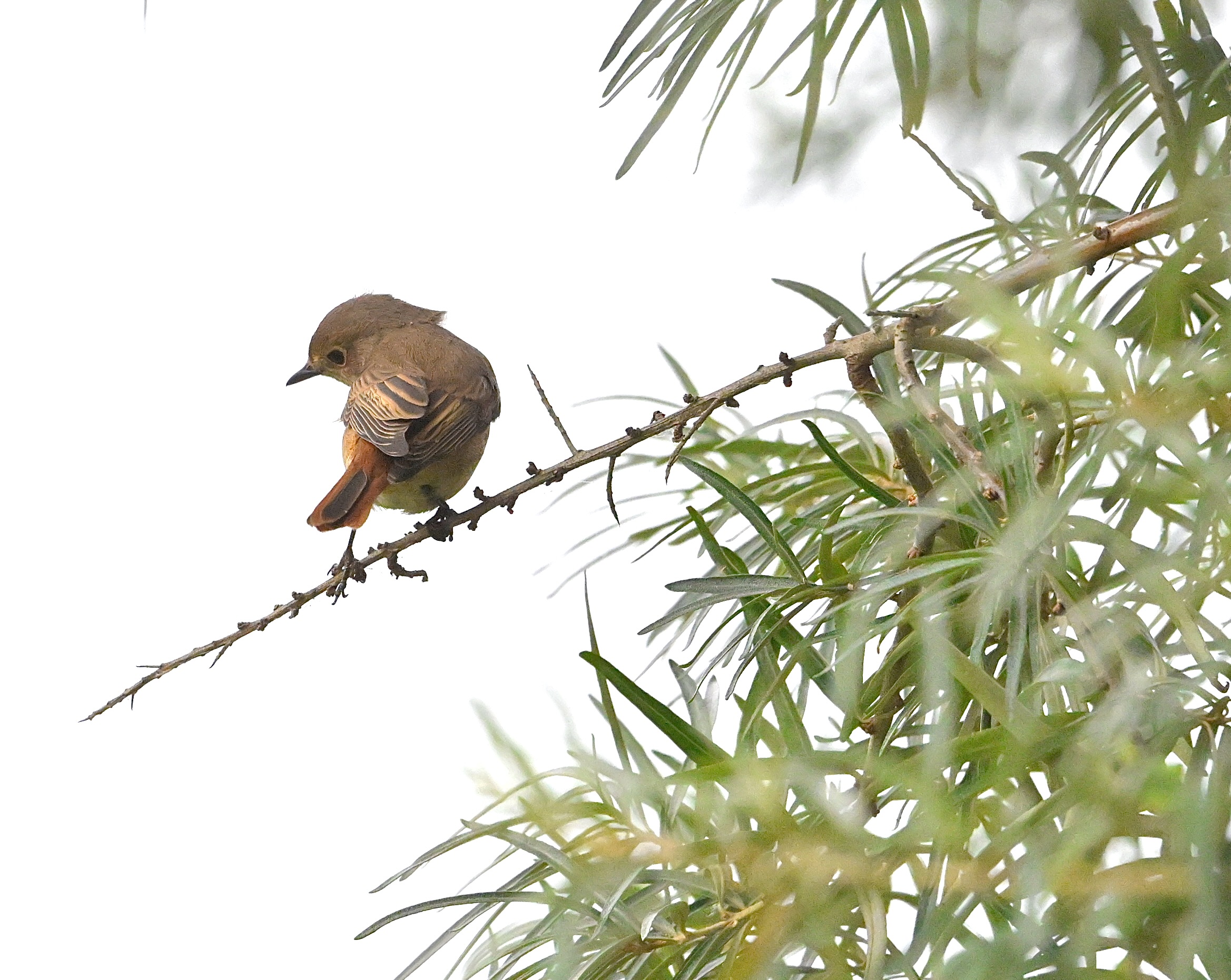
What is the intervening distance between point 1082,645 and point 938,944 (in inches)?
6.6

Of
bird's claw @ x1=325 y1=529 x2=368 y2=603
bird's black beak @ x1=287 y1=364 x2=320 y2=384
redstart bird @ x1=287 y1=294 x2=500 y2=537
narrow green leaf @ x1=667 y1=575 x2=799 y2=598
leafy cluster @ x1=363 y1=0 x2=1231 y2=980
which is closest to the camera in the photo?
leafy cluster @ x1=363 y1=0 x2=1231 y2=980

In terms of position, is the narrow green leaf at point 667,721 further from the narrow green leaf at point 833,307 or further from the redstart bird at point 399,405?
the redstart bird at point 399,405

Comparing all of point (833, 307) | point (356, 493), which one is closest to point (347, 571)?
point (356, 493)

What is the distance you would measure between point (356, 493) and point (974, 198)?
2.40ft

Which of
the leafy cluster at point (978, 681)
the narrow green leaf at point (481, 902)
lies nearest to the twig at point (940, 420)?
the leafy cluster at point (978, 681)

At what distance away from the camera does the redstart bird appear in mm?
1407

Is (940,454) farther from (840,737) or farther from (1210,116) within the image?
(1210,116)

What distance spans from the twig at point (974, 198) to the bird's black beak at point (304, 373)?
4.07 ft

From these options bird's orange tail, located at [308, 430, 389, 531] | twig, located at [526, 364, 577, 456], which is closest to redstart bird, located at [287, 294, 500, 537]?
bird's orange tail, located at [308, 430, 389, 531]

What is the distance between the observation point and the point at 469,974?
Answer: 907 mm

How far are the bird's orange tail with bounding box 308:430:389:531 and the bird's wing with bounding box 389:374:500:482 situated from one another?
0.02 metres

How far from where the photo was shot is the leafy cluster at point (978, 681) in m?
0.59

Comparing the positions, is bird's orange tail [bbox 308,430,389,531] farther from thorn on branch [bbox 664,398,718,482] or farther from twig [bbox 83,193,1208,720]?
thorn on branch [bbox 664,398,718,482]

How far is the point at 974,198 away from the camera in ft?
2.47
